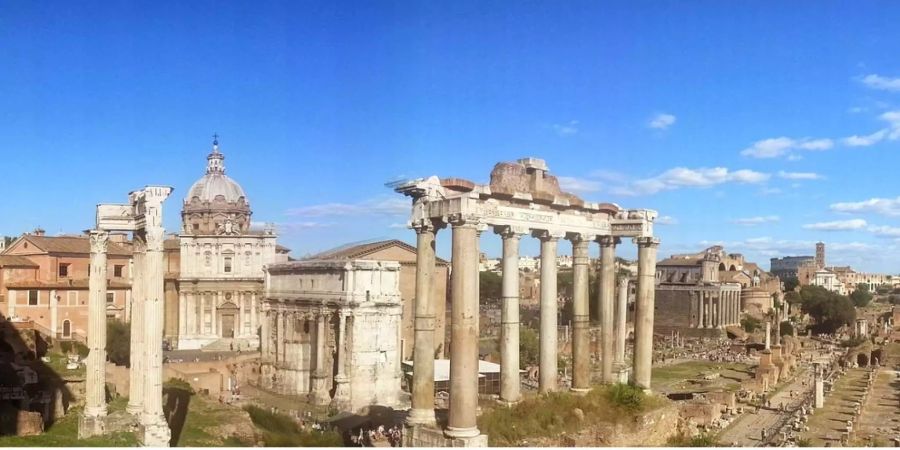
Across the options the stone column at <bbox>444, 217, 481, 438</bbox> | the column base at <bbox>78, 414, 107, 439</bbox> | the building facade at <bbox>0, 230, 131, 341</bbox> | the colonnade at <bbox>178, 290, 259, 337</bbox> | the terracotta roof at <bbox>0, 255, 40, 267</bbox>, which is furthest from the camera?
the colonnade at <bbox>178, 290, 259, 337</bbox>

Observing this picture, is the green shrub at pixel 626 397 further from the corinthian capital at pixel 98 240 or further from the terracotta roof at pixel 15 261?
the terracotta roof at pixel 15 261

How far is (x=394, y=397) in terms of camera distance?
35.0 metres

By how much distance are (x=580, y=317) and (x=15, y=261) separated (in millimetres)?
30759

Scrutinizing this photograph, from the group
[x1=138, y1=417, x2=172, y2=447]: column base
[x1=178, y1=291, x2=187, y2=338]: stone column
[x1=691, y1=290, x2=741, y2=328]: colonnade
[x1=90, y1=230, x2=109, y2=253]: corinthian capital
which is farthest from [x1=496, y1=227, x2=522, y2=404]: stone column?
[x1=691, y1=290, x2=741, y2=328]: colonnade

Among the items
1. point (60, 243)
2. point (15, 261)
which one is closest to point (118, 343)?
point (15, 261)

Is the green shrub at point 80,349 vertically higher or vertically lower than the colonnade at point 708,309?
higher

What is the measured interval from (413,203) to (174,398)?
538 inches

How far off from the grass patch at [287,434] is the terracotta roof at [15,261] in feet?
61.4

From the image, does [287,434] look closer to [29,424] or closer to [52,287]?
[29,424]

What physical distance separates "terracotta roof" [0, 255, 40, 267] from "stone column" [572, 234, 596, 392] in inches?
1186

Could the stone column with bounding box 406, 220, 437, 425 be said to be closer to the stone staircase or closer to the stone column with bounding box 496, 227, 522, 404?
the stone column with bounding box 496, 227, 522, 404

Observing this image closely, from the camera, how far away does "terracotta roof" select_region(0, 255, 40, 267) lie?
38.2 metres

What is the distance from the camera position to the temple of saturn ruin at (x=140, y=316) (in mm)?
17469

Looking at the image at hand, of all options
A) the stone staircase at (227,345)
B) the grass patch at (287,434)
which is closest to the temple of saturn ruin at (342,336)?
the stone staircase at (227,345)
